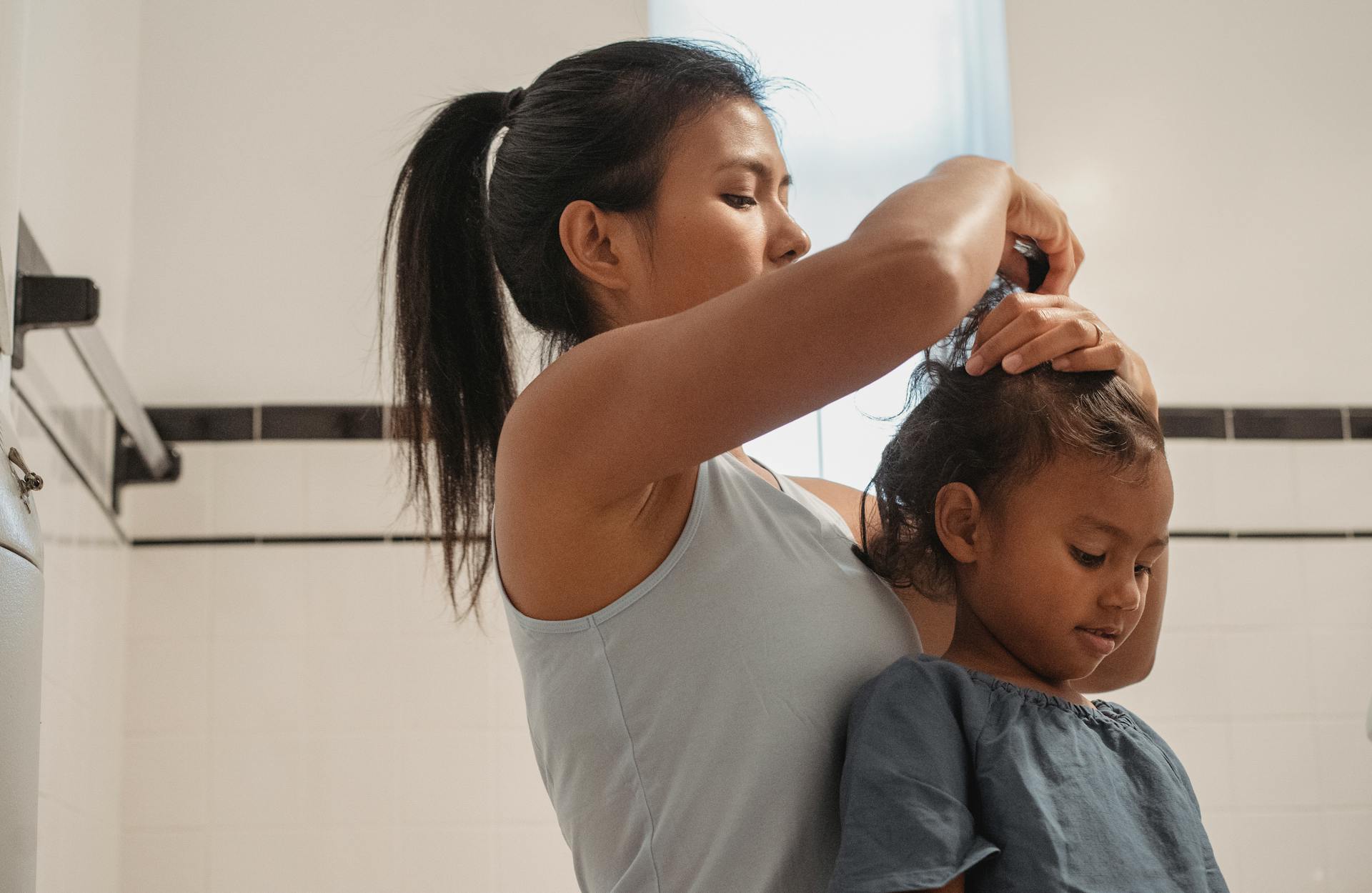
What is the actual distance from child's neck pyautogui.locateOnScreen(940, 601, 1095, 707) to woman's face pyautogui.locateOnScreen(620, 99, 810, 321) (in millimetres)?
323

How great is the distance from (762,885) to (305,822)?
1.68 metres

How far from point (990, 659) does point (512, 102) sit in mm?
661

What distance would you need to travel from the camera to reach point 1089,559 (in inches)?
40.8

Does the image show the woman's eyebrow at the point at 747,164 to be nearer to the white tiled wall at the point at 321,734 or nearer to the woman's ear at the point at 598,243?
the woman's ear at the point at 598,243

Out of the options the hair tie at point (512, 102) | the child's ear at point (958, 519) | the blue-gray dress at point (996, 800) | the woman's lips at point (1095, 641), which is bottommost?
the blue-gray dress at point (996, 800)

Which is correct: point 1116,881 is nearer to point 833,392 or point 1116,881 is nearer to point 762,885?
point 762,885

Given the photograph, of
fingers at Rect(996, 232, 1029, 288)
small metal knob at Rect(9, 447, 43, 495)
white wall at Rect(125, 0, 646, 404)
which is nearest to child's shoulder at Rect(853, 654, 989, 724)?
fingers at Rect(996, 232, 1029, 288)

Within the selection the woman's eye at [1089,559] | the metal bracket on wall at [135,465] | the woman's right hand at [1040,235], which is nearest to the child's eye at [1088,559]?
the woman's eye at [1089,559]

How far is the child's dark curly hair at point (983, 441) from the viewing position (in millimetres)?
1039

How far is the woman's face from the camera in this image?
105cm

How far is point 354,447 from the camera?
2.52m

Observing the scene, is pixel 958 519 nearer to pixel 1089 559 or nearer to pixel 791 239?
pixel 1089 559

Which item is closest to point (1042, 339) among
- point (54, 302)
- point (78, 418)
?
point (54, 302)

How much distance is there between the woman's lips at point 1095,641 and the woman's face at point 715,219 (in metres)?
0.37
